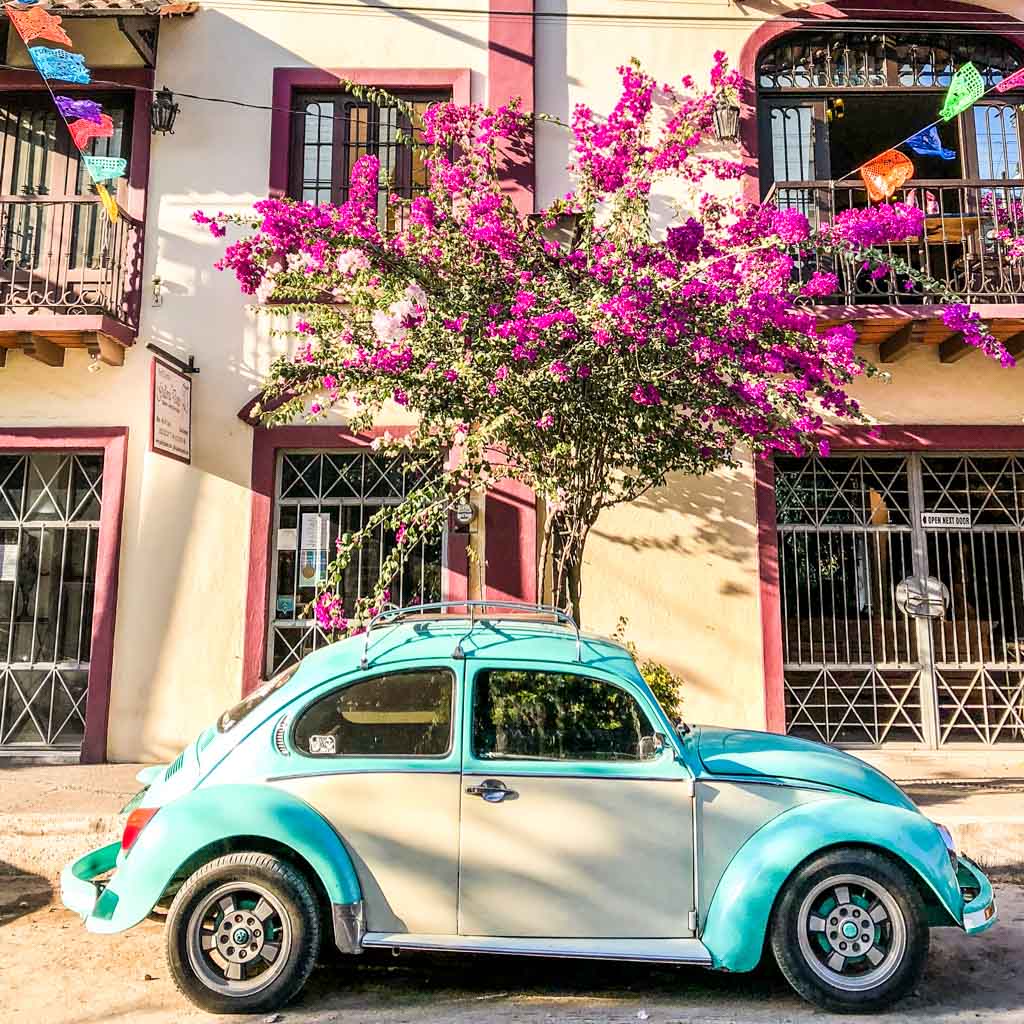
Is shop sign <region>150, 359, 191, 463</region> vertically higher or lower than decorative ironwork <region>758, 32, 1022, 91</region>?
lower

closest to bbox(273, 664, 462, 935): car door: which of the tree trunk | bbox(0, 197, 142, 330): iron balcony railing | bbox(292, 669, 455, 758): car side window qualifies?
bbox(292, 669, 455, 758): car side window

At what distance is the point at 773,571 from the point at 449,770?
5000 mm

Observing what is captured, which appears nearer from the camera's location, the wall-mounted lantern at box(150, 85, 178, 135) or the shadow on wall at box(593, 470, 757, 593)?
the shadow on wall at box(593, 470, 757, 593)

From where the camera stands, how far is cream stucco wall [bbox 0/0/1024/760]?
811 cm

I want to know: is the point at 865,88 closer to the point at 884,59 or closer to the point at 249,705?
the point at 884,59

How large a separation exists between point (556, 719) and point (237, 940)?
5.37 ft

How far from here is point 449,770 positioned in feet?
13.0

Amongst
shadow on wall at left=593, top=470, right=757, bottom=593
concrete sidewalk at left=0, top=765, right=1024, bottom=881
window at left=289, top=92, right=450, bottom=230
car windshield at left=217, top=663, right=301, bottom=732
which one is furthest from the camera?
window at left=289, top=92, right=450, bottom=230

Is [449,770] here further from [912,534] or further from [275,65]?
[275,65]

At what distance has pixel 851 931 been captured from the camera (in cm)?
386

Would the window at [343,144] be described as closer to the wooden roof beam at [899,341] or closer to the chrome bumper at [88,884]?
the wooden roof beam at [899,341]

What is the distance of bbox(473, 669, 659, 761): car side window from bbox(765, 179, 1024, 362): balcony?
508 centimetres

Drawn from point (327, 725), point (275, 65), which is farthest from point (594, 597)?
point (275, 65)

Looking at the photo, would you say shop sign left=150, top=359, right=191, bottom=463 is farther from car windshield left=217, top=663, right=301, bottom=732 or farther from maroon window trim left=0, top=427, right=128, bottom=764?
car windshield left=217, top=663, right=301, bottom=732
